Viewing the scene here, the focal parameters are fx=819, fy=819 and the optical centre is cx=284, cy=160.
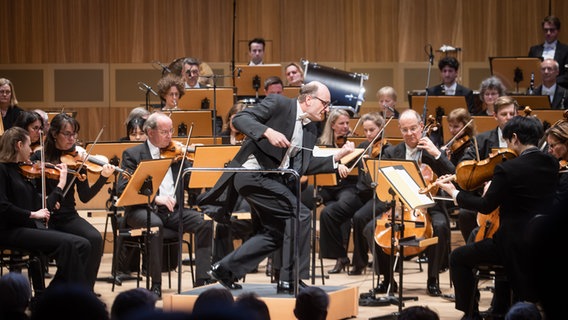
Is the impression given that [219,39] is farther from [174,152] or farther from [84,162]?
[84,162]

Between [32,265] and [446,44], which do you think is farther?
[446,44]

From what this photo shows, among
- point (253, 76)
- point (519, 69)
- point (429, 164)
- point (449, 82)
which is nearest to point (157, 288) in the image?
point (429, 164)

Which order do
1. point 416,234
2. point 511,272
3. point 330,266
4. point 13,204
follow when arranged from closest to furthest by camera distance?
1. point 511,272
2. point 13,204
3. point 416,234
4. point 330,266

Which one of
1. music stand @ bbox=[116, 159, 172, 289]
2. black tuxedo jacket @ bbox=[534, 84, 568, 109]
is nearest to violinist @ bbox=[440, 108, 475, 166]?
black tuxedo jacket @ bbox=[534, 84, 568, 109]

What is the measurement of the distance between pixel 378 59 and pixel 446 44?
2.97ft

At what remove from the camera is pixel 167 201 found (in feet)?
19.2

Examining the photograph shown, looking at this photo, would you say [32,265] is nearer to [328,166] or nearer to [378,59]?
[328,166]

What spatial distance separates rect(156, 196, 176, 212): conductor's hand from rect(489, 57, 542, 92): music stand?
4.21m

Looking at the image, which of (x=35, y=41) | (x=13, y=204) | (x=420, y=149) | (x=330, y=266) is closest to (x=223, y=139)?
(x=330, y=266)

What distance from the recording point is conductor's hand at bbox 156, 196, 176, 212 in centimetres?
582

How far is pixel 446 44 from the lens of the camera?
1070 centimetres

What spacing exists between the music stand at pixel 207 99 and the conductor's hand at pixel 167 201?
212cm

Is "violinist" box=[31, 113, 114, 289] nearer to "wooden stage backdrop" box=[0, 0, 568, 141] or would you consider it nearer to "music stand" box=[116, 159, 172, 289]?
"music stand" box=[116, 159, 172, 289]

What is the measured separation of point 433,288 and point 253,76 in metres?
3.58
